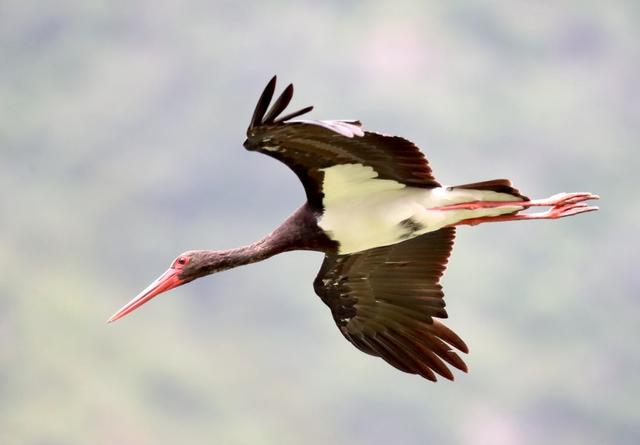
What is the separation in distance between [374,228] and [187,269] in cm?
172

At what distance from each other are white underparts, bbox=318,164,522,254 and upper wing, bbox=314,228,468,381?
67cm

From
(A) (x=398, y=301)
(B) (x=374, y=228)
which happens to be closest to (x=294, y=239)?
(B) (x=374, y=228)

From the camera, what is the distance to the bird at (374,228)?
29.8ft

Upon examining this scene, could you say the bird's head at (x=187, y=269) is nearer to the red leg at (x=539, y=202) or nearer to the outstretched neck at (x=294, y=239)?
the outstretched neck at (x=294, y=239)

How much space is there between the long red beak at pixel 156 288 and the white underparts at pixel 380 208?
1534mm

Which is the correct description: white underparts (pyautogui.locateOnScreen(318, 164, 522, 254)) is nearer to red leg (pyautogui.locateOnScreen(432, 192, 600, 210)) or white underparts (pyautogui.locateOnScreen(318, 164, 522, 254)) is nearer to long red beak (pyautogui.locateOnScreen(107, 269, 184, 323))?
red leg (pyautogui.locateOnScreen(432, 192, 600, 210))

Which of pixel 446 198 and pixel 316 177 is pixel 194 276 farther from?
pixel 446 198

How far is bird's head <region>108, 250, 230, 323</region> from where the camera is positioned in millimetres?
10422

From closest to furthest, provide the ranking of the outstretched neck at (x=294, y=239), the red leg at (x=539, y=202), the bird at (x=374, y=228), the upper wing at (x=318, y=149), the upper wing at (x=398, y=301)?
1. the upper wing at (x=318, y=149)
2. the bird at (x=374, y=228)
3. the red leg at (x=539, y=202)
4. the outstretched neck at (x=294, y=239)
5. the upper wing at (x=398, y=301)

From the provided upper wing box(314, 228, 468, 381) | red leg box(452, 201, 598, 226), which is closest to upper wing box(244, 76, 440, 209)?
red leg box(452, 201, 598, 226)

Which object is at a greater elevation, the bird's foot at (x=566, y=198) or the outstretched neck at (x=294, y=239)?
the bird's foot at (x=566, y=198)

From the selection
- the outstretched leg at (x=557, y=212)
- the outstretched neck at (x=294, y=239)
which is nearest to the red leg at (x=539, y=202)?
the outstretched leg at (x=557, y=212)

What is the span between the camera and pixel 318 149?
30.1 ft

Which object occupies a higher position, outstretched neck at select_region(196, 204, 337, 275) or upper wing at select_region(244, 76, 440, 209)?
upper wing at select_region(244, 76, 440, 209)
